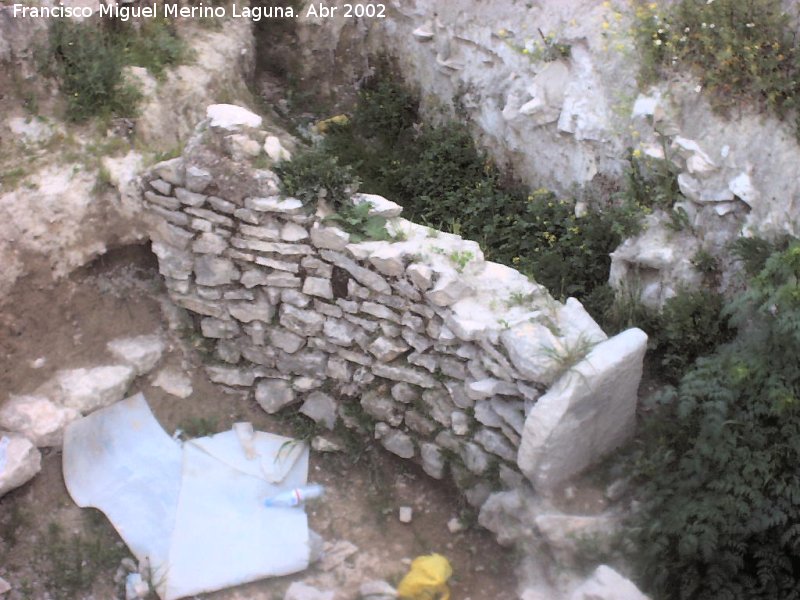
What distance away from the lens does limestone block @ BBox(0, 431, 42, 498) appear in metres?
4.31

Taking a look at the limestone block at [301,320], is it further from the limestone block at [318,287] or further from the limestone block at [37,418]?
the limestone block at [37,418]

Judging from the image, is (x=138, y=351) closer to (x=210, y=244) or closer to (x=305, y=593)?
(x=210, y=244)

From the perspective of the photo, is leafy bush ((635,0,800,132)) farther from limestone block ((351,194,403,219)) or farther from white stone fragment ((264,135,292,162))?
white stone fragment ((264,135,292,162))

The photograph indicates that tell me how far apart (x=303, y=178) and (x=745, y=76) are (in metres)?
2.69

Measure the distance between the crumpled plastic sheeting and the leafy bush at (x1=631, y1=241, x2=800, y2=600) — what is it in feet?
6.28

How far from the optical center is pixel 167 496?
4.59 metres

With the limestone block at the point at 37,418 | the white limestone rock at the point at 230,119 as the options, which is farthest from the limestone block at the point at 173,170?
the limestone block at the point at 37,418

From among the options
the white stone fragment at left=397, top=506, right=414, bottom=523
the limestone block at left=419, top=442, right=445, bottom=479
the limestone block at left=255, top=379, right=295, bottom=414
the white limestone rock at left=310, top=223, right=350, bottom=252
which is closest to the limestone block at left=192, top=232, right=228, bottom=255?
the white limestone rock at left=310, top=223, right=350, bottom=252

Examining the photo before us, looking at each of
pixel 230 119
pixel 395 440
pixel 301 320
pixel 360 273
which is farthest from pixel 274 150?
pixel 395 440

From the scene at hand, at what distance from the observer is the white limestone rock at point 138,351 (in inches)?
192

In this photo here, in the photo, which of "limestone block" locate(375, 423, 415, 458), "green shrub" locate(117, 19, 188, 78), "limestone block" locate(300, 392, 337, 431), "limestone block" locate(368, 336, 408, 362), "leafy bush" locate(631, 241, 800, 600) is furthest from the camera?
"green shrub" locate(117, 19, 188, 78)

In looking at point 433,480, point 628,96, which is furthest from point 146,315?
point 628,96

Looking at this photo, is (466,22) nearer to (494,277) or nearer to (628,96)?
(628,96)

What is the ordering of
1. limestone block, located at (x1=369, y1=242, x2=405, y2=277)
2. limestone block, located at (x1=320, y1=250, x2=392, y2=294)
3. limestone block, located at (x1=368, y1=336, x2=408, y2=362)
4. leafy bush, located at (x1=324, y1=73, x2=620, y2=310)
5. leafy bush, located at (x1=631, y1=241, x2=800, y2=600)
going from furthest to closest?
leafy bush, located at (x1=324, y1=73, x2=620, y2=310)
limestone block, located at (x1=368, y1=336, x2=408, y2=362)
limestone block, located at (x1=320, y1=250, x2=392, y2=294)
limestone block, located at (x1=369, y1=242, x2=405, y2=277)
leafy bush, located at (x1=631, y1=241, x2=800, y2=600)
